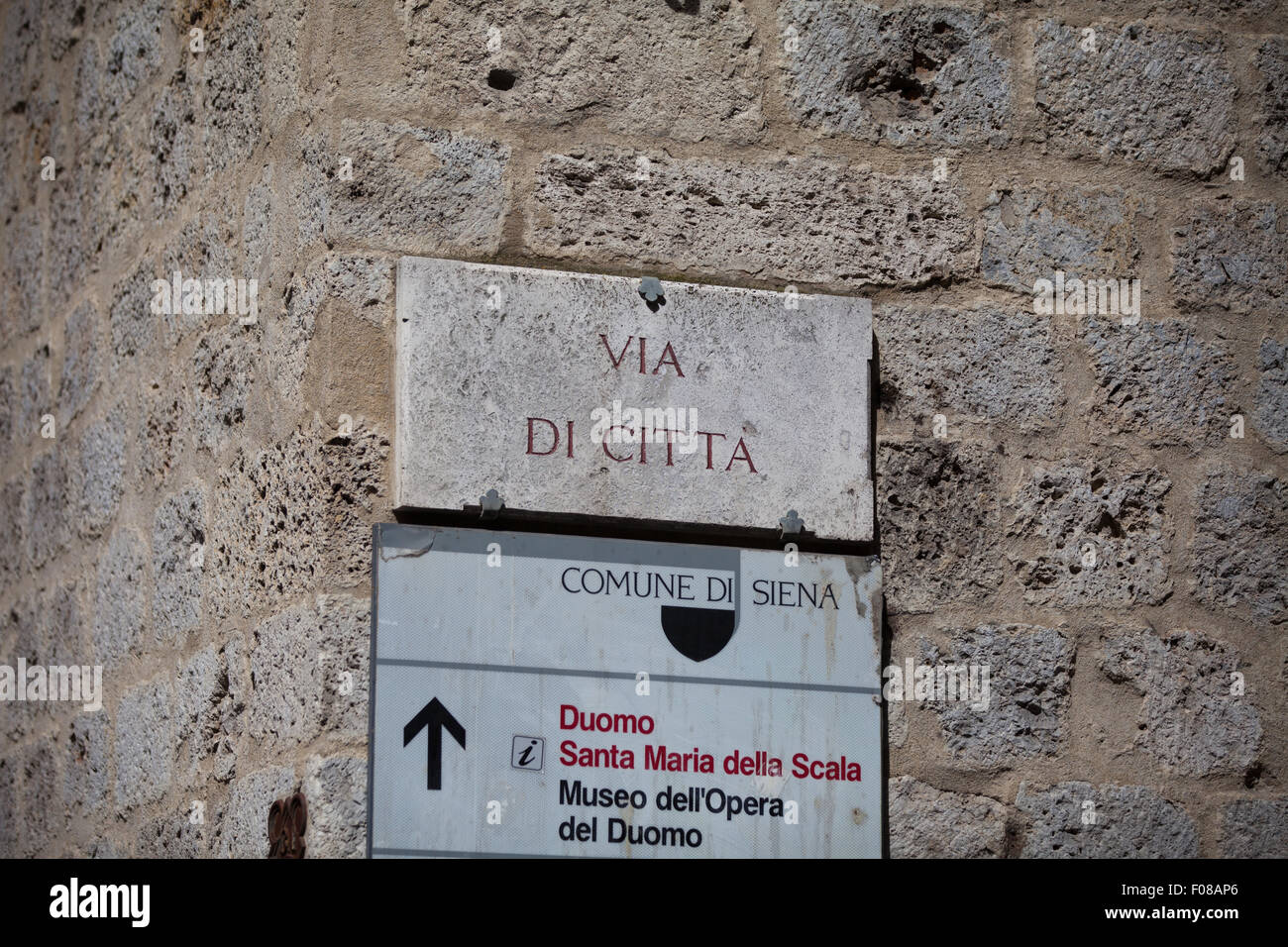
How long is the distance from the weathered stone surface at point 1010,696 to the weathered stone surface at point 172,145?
5.81ft

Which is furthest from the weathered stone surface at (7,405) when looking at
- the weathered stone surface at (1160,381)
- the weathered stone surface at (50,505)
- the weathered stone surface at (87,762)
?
the weathered stone surface at (1160,381)

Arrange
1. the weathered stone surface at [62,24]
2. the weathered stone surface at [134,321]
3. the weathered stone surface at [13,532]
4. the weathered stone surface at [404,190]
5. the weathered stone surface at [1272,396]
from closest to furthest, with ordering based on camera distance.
Answer: the weathered stone surface at [404,190] → the weathered stone surface at [1272,396] → the weathered stone surface at [134,321] → the weathered stone surface at [62,24] → the weathered stone surface at [13,532]

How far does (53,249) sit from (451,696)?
7.48ft

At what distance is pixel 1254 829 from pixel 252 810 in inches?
68.3

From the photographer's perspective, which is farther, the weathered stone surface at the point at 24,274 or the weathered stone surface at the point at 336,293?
the weathered stone surface at the point at 24,274

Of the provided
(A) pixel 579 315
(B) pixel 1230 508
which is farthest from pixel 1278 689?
(A) pixel 579 315

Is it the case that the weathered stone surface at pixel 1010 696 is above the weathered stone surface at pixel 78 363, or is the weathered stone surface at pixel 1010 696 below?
below

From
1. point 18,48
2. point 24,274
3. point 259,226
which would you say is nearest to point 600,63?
point 259,226

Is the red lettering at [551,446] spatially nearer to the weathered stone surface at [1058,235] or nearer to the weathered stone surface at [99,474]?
the weathered stone surface at [1058,235]

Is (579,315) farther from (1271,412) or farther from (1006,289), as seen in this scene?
(1271,412)

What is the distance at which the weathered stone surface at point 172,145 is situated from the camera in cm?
380

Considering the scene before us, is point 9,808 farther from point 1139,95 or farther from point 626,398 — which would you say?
point 1139,95

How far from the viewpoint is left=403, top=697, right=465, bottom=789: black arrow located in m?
2.90

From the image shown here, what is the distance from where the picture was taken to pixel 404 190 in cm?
315
